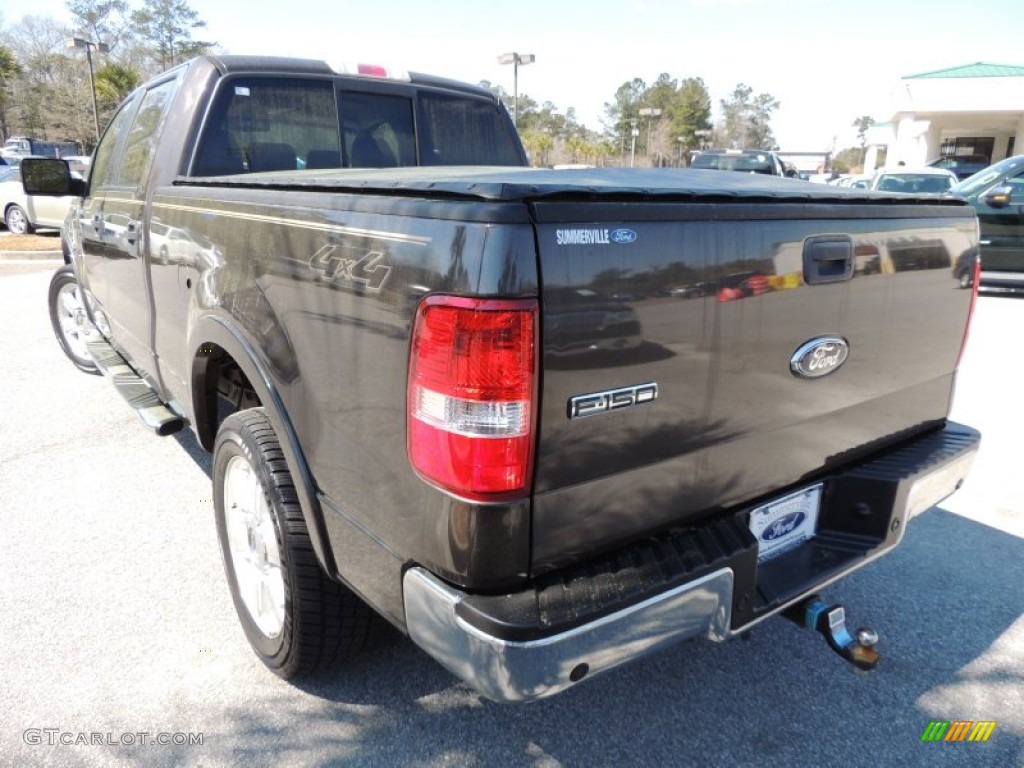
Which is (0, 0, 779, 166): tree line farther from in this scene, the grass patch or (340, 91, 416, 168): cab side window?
(340, 91, 416, 168): cab side window

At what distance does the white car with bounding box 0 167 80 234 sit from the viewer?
14630mm

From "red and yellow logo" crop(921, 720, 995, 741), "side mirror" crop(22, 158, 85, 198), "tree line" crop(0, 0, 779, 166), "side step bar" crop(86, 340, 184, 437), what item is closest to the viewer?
"red and yellow logo" crop(921, 720, 995, 741)

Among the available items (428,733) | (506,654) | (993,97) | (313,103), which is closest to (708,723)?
(428,733)

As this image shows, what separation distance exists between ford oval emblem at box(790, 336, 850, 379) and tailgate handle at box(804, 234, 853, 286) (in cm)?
17

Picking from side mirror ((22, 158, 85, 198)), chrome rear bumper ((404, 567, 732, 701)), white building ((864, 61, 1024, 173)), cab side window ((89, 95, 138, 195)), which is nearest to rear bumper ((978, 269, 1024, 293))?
chrome rear bumper ((404, 567, 732, 701))

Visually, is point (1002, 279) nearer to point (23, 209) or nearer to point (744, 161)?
point (744, 161)

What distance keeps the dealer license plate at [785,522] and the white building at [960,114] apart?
3840 centimetres

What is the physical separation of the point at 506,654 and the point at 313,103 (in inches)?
123

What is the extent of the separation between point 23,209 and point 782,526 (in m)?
18.0

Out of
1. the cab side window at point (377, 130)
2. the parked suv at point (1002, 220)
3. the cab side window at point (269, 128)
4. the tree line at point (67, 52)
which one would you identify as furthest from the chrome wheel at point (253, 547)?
the tree line at point (67, 52)

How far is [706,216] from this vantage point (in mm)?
1760

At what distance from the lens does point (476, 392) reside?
5.06 ft

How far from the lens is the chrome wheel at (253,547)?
2420 mm

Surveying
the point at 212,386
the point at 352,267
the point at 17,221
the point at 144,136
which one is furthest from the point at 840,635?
the point at 17,221
